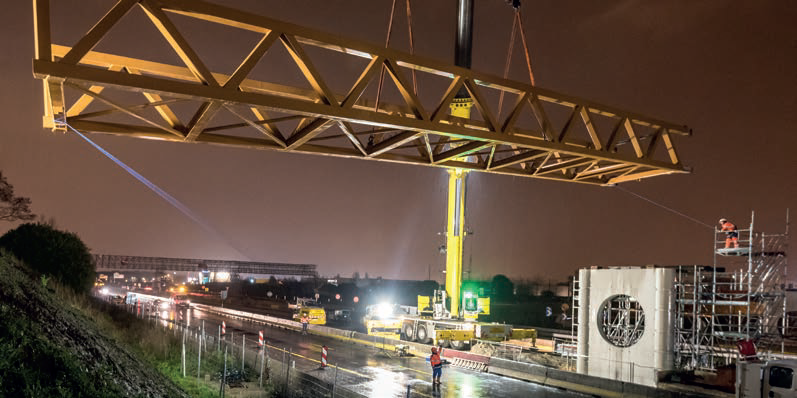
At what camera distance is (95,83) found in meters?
7.89

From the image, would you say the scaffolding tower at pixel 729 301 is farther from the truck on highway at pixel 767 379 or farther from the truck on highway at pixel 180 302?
the truck on highway at pixel 180 302

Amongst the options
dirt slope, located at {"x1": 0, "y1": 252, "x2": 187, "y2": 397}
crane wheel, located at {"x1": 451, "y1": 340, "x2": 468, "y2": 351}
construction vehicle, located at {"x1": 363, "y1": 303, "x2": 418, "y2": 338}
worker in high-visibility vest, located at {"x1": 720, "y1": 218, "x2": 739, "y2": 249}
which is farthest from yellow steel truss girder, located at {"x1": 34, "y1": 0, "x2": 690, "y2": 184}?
construction vehicle, located at {"x1": 363, "y1": 303, "x2": 418, "y2": 338}

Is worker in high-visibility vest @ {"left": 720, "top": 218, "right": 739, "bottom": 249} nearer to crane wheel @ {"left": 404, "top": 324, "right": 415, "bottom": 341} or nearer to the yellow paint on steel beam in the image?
the yellow paint on steel beam

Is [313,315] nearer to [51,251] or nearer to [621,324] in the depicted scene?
[51,251]

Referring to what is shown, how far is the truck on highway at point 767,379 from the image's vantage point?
1404 centimetres

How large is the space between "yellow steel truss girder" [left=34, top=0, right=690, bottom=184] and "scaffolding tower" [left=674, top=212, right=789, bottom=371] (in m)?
6.12

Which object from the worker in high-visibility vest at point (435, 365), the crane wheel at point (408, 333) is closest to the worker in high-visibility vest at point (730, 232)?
the worker in high-visibility vest at point (435, 365)

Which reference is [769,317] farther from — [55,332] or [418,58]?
[55,332]

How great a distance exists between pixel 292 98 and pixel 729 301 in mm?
16097

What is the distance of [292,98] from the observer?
425 inches

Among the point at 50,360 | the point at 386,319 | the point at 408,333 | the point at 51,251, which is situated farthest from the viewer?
the point at 386,319

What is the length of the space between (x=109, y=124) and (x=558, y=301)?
7408 centimetres

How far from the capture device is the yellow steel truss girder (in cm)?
808

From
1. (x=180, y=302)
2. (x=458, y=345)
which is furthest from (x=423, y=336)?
(x=180, y=302)
